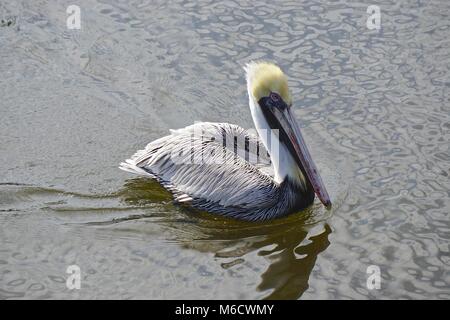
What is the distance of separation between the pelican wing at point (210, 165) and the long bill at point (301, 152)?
14.6 inches

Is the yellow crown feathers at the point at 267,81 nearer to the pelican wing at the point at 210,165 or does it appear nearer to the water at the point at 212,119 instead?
the pelican wing at the point at 210,165

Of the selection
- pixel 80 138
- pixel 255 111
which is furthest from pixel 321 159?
pixel 80 138

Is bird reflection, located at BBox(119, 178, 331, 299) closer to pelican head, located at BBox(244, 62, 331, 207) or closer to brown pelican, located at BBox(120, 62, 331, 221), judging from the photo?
brown pelican, located at BBox(120, 62, 331, 221)

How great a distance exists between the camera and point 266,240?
6.45 m

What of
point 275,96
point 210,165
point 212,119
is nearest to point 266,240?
point 210,165

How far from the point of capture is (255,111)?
6867 mm

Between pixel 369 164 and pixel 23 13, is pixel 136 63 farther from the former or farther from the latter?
pixel 369 164

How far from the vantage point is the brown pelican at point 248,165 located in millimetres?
6668

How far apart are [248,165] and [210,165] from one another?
1.11 feet

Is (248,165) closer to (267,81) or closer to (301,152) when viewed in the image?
(301,152)

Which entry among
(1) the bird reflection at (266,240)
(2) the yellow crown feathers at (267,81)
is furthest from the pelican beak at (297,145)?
(1) the bird reflection at (266,240)

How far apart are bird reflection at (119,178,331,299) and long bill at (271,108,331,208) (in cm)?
26

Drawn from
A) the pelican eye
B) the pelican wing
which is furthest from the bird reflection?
the pelican eye

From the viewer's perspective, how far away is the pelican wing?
676 cm
